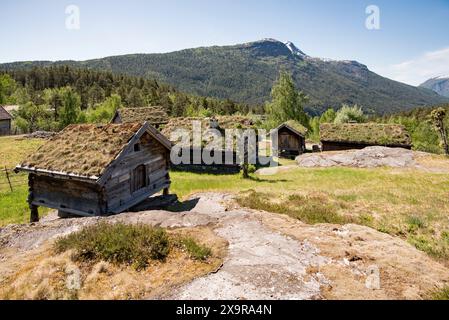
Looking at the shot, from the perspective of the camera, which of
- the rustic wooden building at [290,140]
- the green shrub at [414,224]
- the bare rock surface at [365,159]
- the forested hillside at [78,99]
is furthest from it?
the forested hillside at [78,99]

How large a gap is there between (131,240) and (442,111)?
43.4 meters

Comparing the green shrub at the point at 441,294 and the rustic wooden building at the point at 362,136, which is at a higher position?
the rustic wooden building at the point at 362,136

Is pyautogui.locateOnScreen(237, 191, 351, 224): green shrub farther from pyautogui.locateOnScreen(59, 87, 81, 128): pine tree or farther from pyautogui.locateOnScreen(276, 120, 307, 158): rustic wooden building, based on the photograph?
pyautogui.locateOnScreen(59, 87, 81, 128): pine tree

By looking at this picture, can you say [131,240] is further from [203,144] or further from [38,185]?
[203,144]

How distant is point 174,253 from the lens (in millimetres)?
8961

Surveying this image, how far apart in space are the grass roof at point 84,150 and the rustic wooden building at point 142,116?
2789 cm

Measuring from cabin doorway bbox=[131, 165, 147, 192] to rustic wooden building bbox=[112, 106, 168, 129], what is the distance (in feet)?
93.7

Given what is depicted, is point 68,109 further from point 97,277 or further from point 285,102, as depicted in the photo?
point 97,277

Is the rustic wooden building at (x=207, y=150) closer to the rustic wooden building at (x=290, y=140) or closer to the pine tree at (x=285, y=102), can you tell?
the rustic wooden building at (x=290, y=140)

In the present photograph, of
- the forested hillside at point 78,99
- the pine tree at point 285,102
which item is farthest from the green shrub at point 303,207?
the forested hillside at point 78,99

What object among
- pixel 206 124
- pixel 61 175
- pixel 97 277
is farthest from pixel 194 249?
→ pixel 206 124

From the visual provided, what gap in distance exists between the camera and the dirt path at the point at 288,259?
7.02 meters
